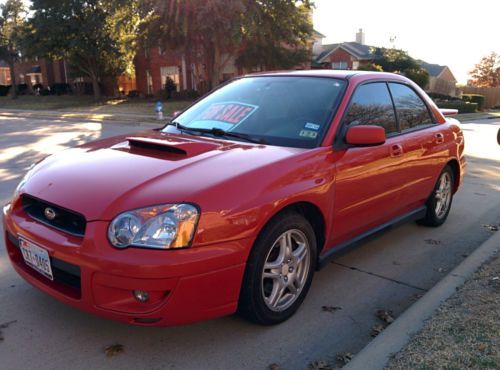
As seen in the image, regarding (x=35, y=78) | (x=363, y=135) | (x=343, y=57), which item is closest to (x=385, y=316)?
(x=363, y=135)

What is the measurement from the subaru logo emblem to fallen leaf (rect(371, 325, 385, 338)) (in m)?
2.17

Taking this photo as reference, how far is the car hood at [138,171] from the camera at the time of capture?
2596 mm

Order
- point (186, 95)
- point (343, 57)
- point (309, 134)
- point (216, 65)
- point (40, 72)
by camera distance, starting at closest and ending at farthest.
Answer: point (309, 134) → point (216, 65) → point (186, 95) → point (343, 57) → point (40, 72)

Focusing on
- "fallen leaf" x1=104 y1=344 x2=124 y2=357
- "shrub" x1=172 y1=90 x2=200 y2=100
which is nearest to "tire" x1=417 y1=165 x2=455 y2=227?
"fallen leaf" x1=104 y1=344 x2=124 y2=357

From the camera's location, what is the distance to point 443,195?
524 centimetres

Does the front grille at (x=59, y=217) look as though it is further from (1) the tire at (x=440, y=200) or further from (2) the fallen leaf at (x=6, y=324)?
(1) the tire at (x=440, y=200)

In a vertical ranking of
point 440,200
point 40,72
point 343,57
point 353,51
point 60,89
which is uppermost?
point 353,51

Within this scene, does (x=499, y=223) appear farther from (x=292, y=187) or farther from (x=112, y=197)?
(x=112, y=197)

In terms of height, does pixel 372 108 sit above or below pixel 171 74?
below

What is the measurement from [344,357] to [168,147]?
1.79 m

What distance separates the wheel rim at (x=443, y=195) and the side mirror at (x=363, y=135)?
198cm

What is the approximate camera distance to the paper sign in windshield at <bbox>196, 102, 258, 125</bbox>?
12.4 ft

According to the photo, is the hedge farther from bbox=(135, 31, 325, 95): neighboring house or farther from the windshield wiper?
the windshield wiper

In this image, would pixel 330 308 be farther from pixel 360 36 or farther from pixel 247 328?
pixel 360 36
